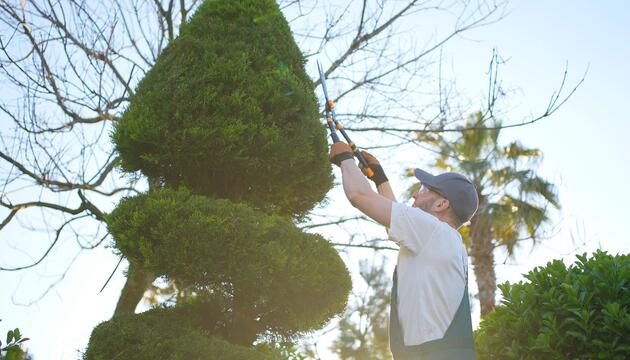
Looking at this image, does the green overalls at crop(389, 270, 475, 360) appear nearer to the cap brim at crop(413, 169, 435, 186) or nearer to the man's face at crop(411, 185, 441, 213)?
the man's face at crop(411, 185, 441, 213)

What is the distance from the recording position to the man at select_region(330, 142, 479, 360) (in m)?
3.05

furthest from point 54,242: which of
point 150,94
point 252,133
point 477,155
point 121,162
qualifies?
point 477,155

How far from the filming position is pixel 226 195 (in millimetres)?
6527

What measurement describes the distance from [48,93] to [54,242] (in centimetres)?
222

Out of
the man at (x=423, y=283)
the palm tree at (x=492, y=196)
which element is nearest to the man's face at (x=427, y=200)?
the man at (x=423, y=283)

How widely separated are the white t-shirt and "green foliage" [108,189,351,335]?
241 cm

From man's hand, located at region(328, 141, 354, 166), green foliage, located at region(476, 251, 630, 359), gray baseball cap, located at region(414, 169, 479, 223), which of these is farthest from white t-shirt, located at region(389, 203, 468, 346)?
green foliage, located at region(476, 251, 630, 359)

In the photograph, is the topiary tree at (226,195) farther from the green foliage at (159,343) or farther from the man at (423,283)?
the man at (423,283)

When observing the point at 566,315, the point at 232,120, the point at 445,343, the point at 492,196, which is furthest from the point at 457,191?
the point at 492,196

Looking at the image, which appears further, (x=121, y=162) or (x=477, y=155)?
(x=477, y=155)

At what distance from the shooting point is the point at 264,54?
6562 millimetres

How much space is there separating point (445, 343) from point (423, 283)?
303 millimetres

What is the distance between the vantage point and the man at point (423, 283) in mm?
3053

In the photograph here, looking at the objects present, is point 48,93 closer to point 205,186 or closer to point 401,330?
point 205,186
